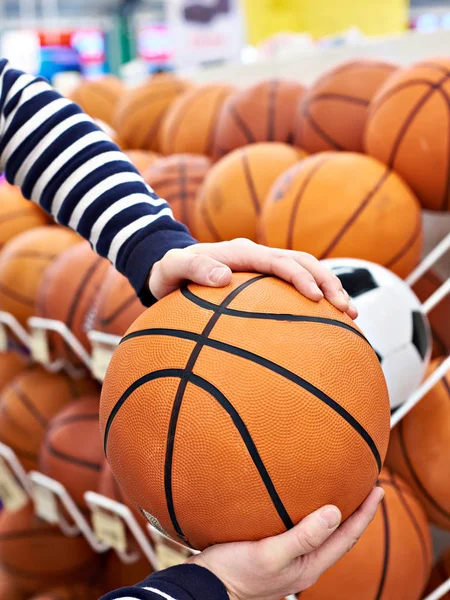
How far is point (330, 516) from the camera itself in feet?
2.41

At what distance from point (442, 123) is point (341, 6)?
13.9 ft

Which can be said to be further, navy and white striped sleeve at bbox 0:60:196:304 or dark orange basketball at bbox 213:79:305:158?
dark orange basketball at bbox 213:79:305:158

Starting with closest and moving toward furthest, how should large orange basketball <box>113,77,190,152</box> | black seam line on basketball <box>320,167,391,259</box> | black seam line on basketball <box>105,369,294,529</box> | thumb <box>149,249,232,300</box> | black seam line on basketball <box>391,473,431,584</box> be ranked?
black seam line on basketball <box>105,369,294,529</box> < thumb <box>149,249,232,300</box> < black seam line on basketball <box>391,473,431,584</box> < black seam line on basketball <box>320,167,391,259</box> < large orange basketball <box>113,77,190,152</box>

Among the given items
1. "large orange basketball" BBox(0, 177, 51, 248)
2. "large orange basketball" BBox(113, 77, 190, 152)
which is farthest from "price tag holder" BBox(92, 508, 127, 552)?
"large orange basketball" BBox(113, 77, 190, 152)

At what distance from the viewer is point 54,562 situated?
72.7 inches

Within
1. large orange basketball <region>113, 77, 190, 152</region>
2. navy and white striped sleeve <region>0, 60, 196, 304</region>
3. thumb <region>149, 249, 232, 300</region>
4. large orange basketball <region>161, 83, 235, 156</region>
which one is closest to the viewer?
thumb <region>149, 249, 232, 300</region>

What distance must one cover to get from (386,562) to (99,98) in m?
2.24

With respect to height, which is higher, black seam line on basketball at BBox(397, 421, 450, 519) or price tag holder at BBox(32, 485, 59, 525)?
black seam line on basketball at BBox(397, 421, 450, 519)

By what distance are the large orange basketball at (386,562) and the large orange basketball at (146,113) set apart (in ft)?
5.16

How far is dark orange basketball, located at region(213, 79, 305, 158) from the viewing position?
1.76m

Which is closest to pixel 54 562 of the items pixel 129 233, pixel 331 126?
pixel 129 233

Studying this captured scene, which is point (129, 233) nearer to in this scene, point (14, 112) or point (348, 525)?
point (14, 112)

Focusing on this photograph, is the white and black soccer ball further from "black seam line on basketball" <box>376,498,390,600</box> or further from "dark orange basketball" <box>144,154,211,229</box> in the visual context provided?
"dark orange basketball" <box>144,154,211,229</box>

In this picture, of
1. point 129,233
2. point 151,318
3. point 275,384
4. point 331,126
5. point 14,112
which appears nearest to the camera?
point 275,384
